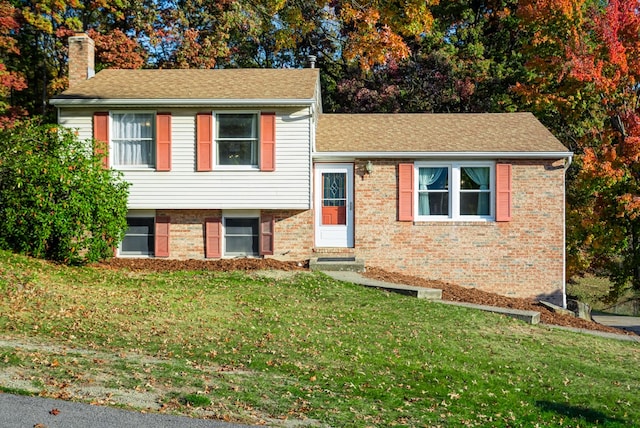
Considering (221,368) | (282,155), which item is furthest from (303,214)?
(221,368)

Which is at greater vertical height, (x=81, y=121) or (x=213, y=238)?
(x=81, y=121)

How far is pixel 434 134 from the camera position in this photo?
19.3 metres

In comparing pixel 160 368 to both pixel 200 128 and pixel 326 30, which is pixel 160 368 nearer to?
pixel 200 128

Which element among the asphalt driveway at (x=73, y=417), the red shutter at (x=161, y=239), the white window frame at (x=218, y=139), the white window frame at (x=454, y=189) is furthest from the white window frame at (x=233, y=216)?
the asphalt driveway at (x=73, y=417)

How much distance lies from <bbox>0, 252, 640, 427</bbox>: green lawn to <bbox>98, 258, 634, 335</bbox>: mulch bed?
1557 mm

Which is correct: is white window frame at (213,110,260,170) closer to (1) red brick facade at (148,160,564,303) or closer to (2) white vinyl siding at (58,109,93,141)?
(1) red brick facade at (148,160,564,303)

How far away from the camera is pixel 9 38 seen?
2527 cm

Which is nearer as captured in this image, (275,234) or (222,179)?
(222,179)

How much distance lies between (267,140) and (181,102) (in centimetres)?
227

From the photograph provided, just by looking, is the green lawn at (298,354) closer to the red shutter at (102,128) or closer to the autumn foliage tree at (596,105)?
the red shutter at (102,128)

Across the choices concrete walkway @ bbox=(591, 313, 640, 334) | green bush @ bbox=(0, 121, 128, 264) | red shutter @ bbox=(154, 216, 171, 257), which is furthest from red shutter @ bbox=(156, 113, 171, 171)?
concrete walkway @ bbox=(591, 313, 640, 334)

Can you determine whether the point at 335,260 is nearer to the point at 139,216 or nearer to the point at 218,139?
the point at 218,139

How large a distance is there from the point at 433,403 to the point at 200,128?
37.9ft

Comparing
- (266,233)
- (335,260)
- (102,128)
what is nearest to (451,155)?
(335,260)
